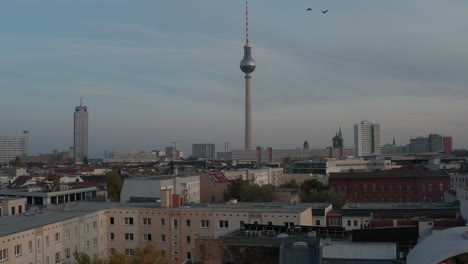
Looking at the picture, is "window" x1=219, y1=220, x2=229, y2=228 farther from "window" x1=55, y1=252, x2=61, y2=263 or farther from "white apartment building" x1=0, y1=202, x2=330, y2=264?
"window" x1=55, y1=252, x2=61, y2=263

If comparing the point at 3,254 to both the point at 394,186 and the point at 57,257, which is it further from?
the point at 394,186

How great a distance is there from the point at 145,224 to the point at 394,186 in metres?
52.7

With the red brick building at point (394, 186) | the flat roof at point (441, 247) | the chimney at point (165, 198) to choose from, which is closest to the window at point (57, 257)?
the chimney at point (165, 198)

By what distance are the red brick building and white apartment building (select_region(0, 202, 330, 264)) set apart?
149ft

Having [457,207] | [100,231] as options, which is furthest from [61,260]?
[457,207]

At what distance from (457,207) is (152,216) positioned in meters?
26.3

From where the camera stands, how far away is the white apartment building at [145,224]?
1426 inches

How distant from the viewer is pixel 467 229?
68.4 feet

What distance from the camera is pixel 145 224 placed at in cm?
4038

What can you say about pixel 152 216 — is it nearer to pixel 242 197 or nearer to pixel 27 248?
pixel 27 248

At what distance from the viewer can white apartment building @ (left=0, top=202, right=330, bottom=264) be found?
1426 inches

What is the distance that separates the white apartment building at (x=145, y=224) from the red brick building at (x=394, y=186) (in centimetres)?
4538

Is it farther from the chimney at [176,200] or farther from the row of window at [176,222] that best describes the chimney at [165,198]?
the row of window at [176,222]

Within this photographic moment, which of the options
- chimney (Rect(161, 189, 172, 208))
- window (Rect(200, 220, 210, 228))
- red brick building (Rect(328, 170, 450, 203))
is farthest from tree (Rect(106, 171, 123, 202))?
window (Rect(200, 220, 210, 228))
